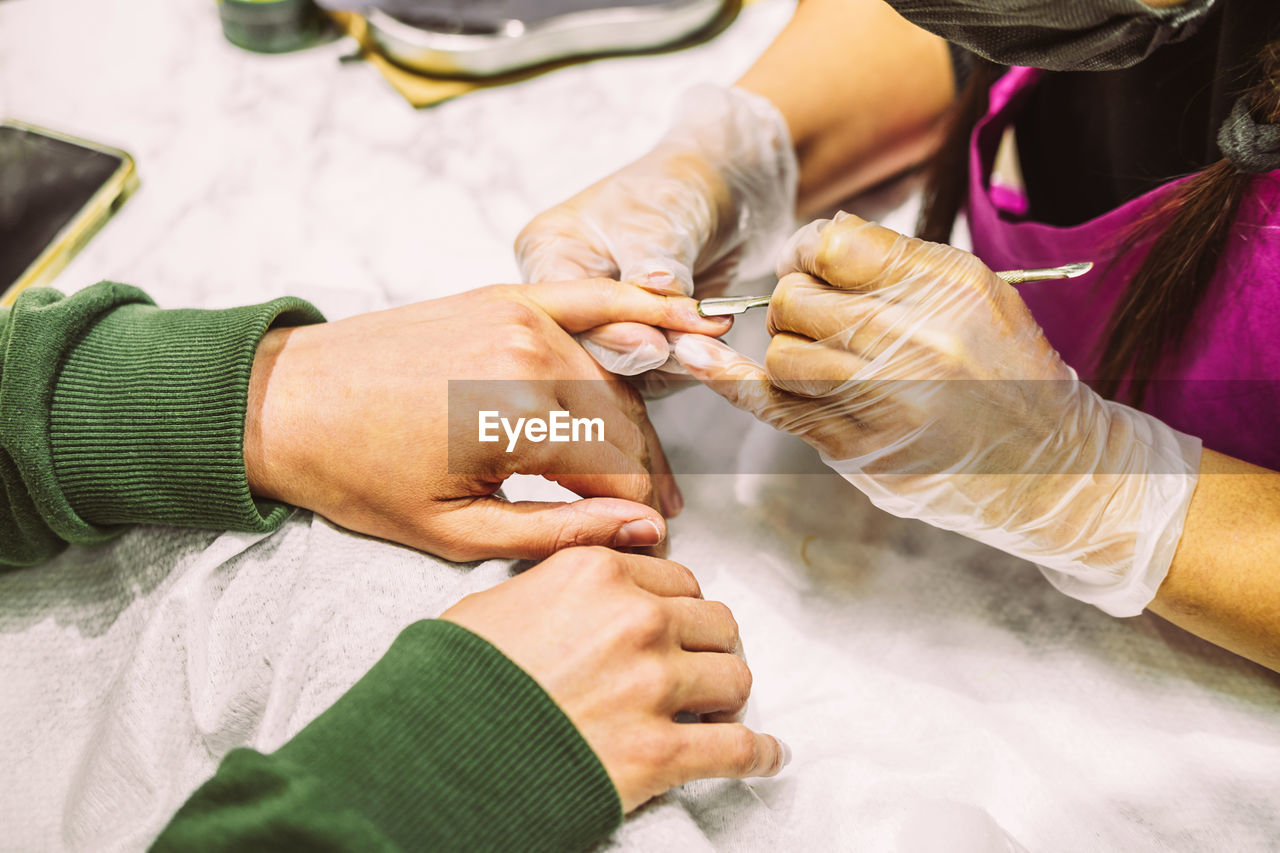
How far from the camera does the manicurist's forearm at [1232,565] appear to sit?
0.64 metres

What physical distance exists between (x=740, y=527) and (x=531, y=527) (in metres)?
0.26

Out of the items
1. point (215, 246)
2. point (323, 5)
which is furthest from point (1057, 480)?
point (323, 5)

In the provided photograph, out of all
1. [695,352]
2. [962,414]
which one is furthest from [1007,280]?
[695,352]

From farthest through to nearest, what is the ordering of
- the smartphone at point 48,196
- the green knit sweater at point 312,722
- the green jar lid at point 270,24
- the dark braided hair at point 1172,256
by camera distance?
the green jar lid at point 270,24, the smartphone at point 48,196, the dark braided hair at point 1172,256, the green knit sweater at point 312,722

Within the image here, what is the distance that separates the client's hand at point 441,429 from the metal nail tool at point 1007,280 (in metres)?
0.01

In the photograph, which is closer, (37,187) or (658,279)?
(658,279)

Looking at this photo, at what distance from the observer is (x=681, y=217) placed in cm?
85

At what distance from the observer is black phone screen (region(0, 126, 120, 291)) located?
97 centimetres

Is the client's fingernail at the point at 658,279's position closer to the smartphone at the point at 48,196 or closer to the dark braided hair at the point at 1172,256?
the dark braided hair at the point at 1172,256

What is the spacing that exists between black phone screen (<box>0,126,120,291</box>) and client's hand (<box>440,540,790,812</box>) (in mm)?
814

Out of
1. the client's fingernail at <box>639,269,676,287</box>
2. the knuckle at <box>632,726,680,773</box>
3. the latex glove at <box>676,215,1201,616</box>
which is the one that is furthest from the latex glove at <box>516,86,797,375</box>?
the knuckle at <box>632,726,680,773</box>

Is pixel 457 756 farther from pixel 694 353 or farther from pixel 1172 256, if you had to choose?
pixel 1172 256

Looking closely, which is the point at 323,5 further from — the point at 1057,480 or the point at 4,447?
the point at 1057,480

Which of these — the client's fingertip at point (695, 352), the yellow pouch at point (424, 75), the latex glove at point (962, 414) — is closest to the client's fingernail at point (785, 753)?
the latex glove at point (962, 414)
